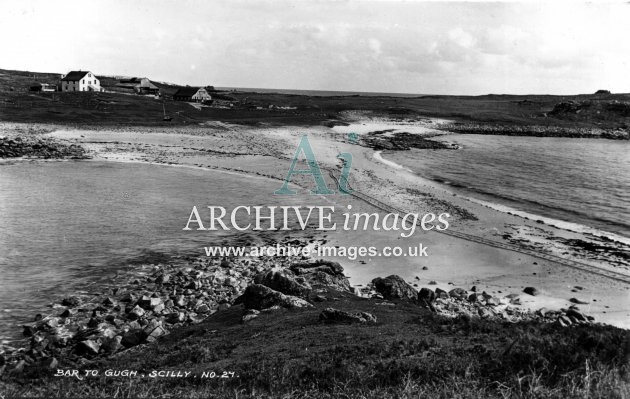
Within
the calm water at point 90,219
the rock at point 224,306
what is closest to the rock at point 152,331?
the rock at point 224,306

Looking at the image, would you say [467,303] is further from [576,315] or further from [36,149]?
[36,149]

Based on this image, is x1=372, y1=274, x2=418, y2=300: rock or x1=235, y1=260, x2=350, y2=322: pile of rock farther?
x1=372, y1=274, x2=418, y2=300: rock

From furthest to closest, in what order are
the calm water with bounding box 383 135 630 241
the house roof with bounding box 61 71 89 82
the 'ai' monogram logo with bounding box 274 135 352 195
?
the house roof with bounding box 61 71 89 82 < the 'ai' monogram logo with bounding box 274 135 352 195 < the calm water with bounding box 383 135 630 241

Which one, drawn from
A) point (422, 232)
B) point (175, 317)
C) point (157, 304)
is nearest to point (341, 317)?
point (175, 317)

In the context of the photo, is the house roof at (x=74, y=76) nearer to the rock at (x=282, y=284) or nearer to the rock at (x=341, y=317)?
the rock at (x=282, y=284)

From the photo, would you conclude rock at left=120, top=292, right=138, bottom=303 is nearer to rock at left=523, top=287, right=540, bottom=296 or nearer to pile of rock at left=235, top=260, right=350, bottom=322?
pile of rock at left=235, top=260, right=350, bottom=322

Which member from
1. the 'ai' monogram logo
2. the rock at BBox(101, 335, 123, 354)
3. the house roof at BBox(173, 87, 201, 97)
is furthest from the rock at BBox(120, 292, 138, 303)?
the house roof at BBox(173, 87, 201, 97)
